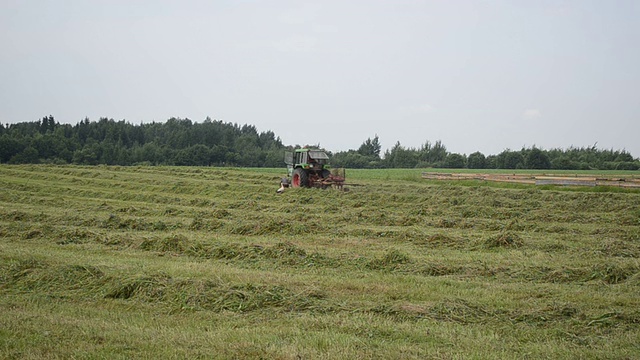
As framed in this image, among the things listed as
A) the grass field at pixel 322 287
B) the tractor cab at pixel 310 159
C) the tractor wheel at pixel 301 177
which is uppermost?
the tractor cab at pixel 310 159

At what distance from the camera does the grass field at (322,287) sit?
605 cm

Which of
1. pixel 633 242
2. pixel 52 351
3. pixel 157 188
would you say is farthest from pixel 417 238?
pixel 157 188

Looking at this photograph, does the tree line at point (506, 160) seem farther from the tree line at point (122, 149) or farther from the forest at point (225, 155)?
the tree line at point (122, 149)

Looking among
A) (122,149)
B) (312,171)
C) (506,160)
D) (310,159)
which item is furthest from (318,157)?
(122,149)

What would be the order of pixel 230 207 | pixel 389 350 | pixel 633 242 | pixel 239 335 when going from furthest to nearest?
1. pixel 230 207
2. pixel 633 242
3. pixel 239 335
4. pixel 389 350

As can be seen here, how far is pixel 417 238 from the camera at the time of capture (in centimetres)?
1317

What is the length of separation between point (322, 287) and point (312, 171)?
64.0 ft

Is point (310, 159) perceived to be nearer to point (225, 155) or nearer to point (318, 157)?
point (318, 157)

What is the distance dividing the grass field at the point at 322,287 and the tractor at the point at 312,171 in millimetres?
9870

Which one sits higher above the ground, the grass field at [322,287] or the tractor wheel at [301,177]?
the tractor wheel at [301,177]

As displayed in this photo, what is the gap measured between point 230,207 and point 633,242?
1289 cm

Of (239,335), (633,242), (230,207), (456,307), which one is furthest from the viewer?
(230,207)

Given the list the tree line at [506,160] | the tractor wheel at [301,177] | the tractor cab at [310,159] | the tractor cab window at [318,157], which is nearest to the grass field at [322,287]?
the tractor wheel at [301,177]

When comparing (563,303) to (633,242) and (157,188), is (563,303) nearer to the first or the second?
(633,242)
